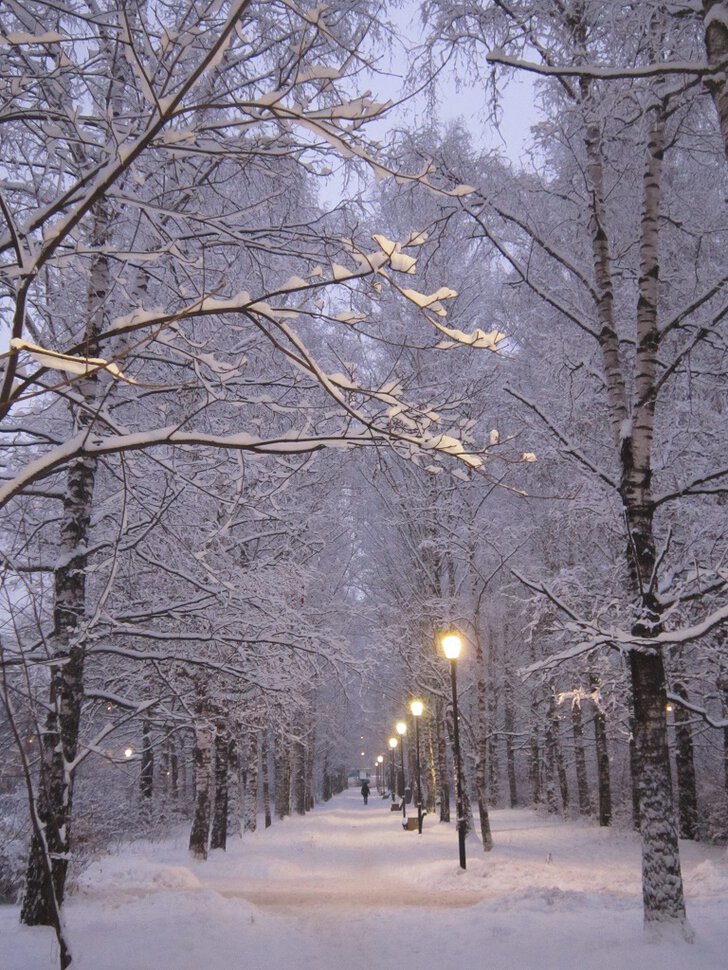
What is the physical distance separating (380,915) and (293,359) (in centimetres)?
874

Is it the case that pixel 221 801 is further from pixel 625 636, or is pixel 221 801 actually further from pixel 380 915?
pixel 625 636

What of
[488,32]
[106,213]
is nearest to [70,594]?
[106,213]

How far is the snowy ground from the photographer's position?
6113mm

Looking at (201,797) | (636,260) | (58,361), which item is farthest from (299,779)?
(58,361)

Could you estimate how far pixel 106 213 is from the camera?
748cm

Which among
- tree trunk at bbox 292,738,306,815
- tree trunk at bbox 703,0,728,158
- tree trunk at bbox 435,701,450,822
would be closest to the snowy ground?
tree trunk at bbox 435,701,450,822

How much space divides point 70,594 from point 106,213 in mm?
4239

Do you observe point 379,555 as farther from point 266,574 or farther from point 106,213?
point 106,213

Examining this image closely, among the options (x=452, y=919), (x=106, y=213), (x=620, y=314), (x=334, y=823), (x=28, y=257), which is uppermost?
(x=620, y=314)

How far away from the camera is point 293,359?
3.12 metres

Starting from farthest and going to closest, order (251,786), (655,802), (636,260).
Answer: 1. (251,786)
2. (636,260)
3. (655,802)

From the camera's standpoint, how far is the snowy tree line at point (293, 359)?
3.31 meters

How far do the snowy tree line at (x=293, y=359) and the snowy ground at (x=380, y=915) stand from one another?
0.75 m

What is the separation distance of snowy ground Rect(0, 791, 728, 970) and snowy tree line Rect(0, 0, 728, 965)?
2.45 feet
